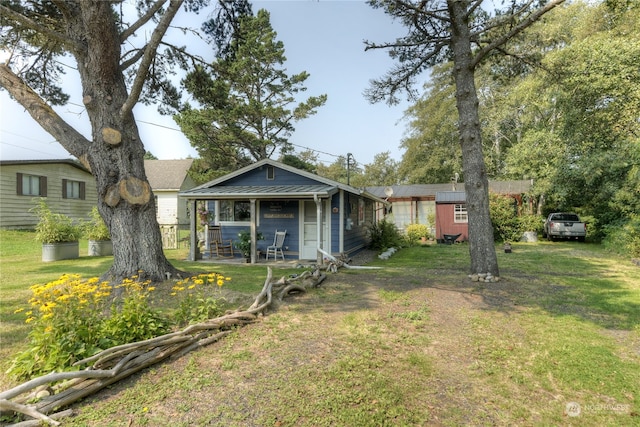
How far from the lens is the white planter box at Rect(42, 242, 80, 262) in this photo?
33.3ft

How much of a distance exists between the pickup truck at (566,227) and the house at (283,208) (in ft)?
37.1

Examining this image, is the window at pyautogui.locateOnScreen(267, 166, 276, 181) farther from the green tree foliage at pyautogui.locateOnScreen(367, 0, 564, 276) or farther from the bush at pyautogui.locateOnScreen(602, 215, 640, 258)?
the bush at pyautogui.locateOnScreen(602, 215, 640, 258)

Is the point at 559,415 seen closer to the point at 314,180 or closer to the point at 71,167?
the point at 314,180

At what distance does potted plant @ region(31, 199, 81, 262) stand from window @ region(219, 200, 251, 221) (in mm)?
4766

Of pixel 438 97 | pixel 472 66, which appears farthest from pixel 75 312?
pixel 438 97

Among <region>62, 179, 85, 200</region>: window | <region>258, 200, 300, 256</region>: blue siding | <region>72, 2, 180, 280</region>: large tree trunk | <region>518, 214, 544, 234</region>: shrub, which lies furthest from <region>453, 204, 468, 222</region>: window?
<region>62, 179, 85, 200</region>: window

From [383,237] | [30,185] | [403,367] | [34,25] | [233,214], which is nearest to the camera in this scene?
[403,367]

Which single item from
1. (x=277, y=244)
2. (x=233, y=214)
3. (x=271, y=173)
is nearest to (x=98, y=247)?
(x=233, y=214)

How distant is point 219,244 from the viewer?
12180 mm

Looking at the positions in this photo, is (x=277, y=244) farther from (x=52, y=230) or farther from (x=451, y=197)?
(x=451, y=197)

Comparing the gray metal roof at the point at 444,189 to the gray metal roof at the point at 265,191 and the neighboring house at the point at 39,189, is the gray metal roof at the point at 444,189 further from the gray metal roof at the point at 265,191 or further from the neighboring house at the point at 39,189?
the neighboring house at the point at 39,189

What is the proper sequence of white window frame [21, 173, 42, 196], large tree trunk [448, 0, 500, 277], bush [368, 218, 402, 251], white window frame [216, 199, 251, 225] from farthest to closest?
white window frame [21, 173, 42, 196] < bush [368, 218, 402, 251] < white window frame [216, 199, 251, 225] < large tree trunk [448, 0, 500, 277]

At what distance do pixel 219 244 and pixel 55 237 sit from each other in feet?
16.0

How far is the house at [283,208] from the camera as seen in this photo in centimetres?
1093
